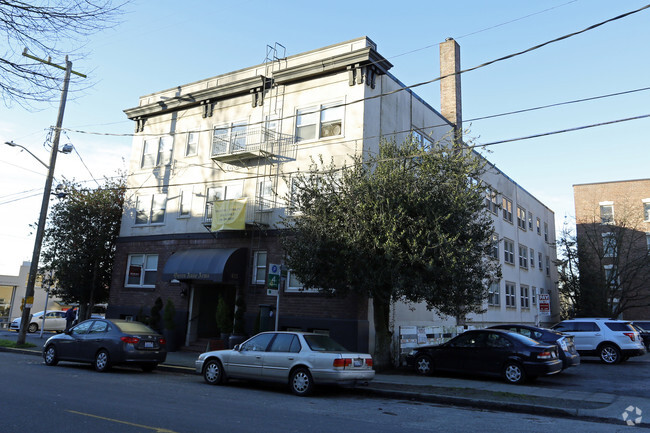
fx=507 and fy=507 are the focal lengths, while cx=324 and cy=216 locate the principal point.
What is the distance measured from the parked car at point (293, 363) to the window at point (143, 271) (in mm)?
12131

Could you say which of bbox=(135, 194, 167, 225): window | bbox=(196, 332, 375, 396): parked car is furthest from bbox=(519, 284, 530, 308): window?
bbox=(196, 332, 375, 396): parked car

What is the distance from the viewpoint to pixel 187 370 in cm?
1530

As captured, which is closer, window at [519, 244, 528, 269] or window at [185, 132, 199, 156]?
window at [185, 132, 199, 156]

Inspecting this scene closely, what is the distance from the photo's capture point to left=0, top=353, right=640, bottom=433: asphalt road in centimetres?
729

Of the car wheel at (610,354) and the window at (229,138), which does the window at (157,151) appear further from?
the car wheel at (610,354)

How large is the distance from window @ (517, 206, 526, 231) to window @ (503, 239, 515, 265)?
2.58 m

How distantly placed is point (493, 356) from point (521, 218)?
2426cm

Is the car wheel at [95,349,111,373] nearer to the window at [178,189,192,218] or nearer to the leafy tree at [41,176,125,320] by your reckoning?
the window at [178,189,192,218]

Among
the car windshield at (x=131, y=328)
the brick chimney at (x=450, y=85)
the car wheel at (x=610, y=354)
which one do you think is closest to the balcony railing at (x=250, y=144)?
the car windshield at (x=131, y=328)

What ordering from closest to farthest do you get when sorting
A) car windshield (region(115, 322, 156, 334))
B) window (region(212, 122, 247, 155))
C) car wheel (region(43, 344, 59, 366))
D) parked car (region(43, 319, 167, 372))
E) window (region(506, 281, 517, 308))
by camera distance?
parked car (region(43, 319, 167, 372)), car windshield (region(115, 322, 156, 334)), car wheel (region(43, 344, 59, 366)), window (region(212, 122, 247, 155)), window (region(506, 281, 517, 308))

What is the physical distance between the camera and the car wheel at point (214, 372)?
40.7 ft

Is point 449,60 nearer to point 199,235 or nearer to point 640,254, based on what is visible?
point 199,235

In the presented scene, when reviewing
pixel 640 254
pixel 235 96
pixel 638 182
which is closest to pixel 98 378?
pixel 235 96

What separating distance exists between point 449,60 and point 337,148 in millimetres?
12434
